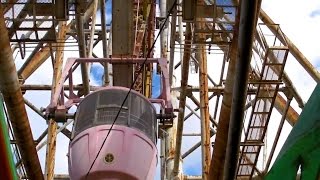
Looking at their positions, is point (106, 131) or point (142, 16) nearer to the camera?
point (106, 131)

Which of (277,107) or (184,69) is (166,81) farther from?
(277,107)

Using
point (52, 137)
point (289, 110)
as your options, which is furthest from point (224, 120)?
point (289, 110)

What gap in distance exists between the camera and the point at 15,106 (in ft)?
39.7

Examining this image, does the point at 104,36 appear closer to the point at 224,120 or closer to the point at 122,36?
the point at 122,36

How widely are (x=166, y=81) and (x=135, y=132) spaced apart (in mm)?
1695

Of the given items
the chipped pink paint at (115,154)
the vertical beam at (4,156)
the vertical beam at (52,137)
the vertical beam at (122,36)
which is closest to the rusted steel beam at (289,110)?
the vertical beam at (52,137)

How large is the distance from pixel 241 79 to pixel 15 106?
470 cm

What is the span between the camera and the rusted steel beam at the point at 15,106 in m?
10.9

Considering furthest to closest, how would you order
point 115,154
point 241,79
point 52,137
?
1. point 52,137
2. point 115,154
3. point 241,79

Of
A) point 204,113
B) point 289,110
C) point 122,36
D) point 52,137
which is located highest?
point 122,36

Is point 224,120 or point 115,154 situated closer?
point 115,154

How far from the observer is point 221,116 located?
11.7 meters

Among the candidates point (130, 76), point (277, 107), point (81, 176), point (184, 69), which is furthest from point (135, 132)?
point (277, 107)

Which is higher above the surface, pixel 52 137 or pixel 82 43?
pixel 82 43
